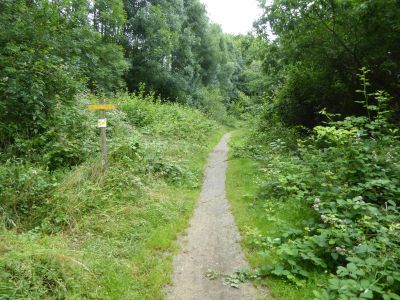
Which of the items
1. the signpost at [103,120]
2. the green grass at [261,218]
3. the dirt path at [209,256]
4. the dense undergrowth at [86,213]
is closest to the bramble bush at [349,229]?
the green grass at [261,218]

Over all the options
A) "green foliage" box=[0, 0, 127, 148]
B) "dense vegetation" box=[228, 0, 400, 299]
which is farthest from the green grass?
"green foliage" box=[0, 0, 127, 148]

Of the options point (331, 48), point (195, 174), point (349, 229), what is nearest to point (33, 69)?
A: point (195, 174)

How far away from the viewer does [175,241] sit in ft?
18.0

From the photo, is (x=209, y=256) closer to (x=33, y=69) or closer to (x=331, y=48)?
(x=33, y=69)

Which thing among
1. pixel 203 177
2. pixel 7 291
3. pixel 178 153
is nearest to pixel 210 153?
pixel 178 153

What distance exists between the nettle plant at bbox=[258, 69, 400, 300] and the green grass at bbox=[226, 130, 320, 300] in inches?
6.1

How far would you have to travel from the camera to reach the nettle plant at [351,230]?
11.1 feet

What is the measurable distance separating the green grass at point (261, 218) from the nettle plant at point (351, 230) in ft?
0.51

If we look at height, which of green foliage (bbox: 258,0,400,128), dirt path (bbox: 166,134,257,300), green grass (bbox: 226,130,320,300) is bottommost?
dirt path (bbox: 166,134,257,300)

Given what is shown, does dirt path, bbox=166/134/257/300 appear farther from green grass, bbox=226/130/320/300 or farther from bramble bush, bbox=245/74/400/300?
bramble bush, bbox=245/74/400/300

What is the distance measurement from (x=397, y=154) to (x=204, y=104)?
24068 mm

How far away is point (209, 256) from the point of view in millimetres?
4996

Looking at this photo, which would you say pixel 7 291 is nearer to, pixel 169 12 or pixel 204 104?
pixel 169 12

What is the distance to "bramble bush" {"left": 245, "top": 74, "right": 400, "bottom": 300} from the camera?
339cm
